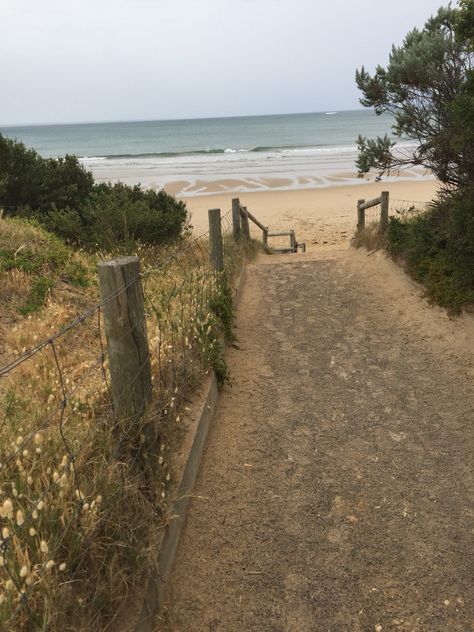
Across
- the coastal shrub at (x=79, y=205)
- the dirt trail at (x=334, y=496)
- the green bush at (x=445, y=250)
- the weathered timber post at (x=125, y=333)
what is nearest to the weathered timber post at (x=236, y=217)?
the coastal shrub at (x=79, y=205)

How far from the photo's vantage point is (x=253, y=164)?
40.1 m

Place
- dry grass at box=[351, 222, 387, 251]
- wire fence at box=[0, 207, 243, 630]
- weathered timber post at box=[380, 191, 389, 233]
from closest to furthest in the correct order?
wire fence at box=[0, 207, 243, 630], dry grass at box=[351, 222, 387, 251], weathered timber post at box=[380, 191, 389, 233]

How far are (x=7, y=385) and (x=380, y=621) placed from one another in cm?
309

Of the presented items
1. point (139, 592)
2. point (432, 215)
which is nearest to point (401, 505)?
point (139, 592)

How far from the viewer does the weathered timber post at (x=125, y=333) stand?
9.22ft

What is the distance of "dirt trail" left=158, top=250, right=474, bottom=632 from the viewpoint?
2678mm

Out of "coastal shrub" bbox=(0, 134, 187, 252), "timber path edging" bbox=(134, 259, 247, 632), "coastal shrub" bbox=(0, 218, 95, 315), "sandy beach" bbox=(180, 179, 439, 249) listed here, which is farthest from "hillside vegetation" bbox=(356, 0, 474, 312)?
"sandy beach" bbox=(180, 179, 439, 249)

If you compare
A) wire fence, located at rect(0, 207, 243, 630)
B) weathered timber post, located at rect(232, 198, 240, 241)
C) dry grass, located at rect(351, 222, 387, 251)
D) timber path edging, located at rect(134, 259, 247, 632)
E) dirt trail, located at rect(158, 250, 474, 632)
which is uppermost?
weathered timber post, located at rect(232, 198, 240, 241)

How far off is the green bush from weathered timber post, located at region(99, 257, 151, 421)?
4293mm

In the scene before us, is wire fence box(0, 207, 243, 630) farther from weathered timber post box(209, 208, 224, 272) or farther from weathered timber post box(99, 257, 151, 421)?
weathered timber post box(209, 208, 224, 272)

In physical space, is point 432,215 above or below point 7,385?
above

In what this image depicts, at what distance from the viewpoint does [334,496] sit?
11.4 feet

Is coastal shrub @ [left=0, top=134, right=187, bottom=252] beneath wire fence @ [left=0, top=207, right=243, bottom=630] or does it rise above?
above

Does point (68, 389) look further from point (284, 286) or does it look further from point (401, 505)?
point (284, 286)
